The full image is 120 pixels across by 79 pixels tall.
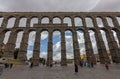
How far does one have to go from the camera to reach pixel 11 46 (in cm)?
3575

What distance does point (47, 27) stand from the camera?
38625 mm

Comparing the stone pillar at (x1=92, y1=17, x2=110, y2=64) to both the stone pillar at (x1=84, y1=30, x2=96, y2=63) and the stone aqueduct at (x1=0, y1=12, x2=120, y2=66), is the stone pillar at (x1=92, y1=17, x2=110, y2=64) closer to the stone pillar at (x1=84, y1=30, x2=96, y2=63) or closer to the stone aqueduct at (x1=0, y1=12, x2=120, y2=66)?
the stone aqueduct at (x1=0, y1=12, x2=120, y2=66)

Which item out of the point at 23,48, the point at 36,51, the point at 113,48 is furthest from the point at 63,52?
the point at 113,48

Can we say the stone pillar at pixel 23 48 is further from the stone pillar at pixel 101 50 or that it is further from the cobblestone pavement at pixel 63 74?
the stone pillar at pixel 101 50

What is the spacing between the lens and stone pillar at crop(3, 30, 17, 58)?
113 feet

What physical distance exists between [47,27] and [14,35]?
10.0m

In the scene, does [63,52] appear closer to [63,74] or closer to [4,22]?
[63,74]

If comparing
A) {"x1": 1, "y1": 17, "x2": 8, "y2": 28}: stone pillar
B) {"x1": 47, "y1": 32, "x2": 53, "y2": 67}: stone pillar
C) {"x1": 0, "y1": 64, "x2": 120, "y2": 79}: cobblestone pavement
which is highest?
{"x1": 1, "y1": 17, "x2": 8, "y2": 28}: stone pillar

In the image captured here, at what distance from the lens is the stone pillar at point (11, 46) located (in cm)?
3441

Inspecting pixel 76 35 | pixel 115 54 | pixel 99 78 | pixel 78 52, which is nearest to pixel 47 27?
pixel 76 35

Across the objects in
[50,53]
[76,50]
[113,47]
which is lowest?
[50,53]

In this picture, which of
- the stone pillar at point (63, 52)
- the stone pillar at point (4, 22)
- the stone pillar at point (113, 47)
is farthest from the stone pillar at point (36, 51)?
the stone pillar at point (113, 47)

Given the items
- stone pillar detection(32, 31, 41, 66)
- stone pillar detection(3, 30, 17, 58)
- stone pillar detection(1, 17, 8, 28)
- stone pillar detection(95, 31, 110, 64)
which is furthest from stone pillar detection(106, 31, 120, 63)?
stone pillar detection(1, 17, 8, 28)

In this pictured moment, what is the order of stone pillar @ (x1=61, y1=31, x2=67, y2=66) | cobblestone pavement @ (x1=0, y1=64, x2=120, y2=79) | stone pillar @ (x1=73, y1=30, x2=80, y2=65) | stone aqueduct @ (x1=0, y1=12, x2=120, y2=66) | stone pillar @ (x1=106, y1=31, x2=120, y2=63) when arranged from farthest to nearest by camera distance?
stone pillar @ (x1=106, y1=31, x2=120, y2=63), stone aqueduct @ (x1=0, y1=12, x2=120, y2=66), stone pillar @ (x1=73, y1=30, x2=80, y2=65), stone pillar @ (x1=61, y1=31, x2=67, y2=66), cobblestone pavement @ (x1=0, y1=64, x2=120, y2=79)
